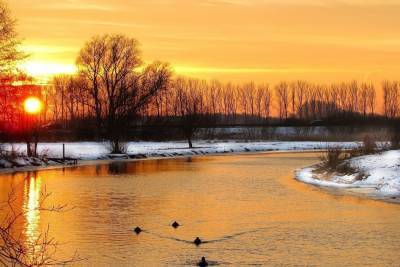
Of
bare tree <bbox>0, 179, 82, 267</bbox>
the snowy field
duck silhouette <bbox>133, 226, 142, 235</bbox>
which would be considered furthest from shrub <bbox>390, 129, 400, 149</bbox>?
bare tree <bbox>0, 179, 82, 267</bbox>

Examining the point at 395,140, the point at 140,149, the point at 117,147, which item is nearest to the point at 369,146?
the point at 395,140

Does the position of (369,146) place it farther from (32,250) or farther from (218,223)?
(32,250)

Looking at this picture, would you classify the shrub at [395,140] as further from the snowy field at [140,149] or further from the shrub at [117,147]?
the shrub at [117,147]

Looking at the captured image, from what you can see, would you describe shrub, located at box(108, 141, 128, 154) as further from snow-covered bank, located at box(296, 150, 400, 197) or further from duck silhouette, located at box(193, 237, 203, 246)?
duck silhouette, located at box(193, 237, 203, 246)

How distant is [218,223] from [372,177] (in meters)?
13.6

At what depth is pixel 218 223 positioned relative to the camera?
63.5ft

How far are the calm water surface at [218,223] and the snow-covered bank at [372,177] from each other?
169 centimetres

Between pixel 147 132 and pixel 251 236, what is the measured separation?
75602 millimetres

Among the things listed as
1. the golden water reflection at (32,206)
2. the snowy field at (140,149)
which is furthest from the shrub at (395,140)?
the golden water reflection at (32,206)

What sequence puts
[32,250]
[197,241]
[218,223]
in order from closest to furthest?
[32,250], [197,241], [218,223]

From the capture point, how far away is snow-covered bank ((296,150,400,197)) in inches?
1085

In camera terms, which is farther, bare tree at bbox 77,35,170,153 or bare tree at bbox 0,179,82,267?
bare tree at bbox 77,35,170,153

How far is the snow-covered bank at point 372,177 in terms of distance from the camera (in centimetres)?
2756

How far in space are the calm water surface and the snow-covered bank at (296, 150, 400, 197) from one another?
1.69m
